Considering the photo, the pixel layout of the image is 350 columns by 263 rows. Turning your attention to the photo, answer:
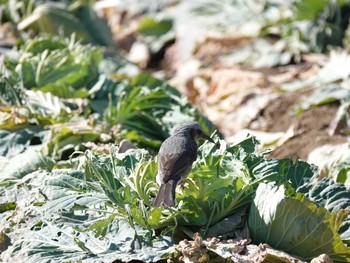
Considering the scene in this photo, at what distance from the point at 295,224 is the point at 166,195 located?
535 mm

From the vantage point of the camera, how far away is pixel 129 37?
11805 millimetres

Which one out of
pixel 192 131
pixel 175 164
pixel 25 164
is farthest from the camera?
pixel 25 164

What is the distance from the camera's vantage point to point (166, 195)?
3807 millimetres

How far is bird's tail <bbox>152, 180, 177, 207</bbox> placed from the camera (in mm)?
A: 3775

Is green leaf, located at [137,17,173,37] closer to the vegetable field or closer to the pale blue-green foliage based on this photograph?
the vegetable field

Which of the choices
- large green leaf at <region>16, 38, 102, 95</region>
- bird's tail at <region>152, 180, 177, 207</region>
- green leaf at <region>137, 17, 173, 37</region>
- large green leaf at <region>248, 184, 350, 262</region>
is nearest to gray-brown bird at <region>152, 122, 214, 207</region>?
bird's tail at <region>152, 180, 177, 207</region>

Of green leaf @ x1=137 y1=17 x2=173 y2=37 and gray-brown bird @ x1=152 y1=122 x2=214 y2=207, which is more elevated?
gray-brown bird @ x1=152 y1=122 x2=214 y2=207

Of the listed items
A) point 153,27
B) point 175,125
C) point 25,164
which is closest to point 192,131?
point 25,164

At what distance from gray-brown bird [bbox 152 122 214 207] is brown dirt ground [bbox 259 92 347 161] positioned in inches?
77.2

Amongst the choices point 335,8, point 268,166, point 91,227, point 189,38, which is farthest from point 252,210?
point 189,38

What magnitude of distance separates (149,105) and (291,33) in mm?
3685

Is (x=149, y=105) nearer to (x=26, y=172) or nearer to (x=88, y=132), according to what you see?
(x=88, y=132)

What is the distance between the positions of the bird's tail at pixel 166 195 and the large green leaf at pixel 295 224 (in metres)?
0.35

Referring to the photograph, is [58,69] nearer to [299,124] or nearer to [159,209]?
[299,124]
